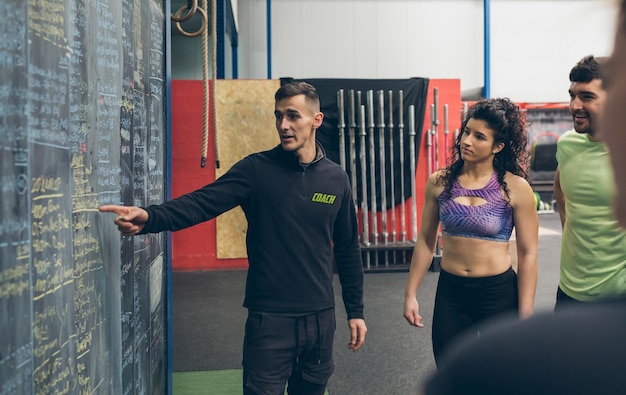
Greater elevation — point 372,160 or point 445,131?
point 445,131

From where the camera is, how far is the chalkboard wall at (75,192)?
92 centimetres

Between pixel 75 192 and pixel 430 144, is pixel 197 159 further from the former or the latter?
pixel 75 192

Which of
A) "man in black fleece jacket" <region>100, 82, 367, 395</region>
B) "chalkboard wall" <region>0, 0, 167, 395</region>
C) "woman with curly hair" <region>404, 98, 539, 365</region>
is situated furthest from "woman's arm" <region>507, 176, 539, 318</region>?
"chalkboard wall" <region>0, 0, 167, 395</region>

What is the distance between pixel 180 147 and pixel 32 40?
15.9ft

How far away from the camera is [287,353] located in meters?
1.74

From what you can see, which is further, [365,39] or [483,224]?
[365,39]

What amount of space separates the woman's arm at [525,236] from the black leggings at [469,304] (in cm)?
4

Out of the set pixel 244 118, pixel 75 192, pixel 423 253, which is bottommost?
pixel 423 253

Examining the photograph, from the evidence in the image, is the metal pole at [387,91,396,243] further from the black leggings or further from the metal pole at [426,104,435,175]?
the black leggings

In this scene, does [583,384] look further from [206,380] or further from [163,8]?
[206,380]

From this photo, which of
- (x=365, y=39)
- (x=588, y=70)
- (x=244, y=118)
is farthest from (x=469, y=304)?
(x=365, y=39)

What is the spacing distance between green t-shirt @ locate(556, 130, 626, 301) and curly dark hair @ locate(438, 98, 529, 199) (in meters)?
0.16

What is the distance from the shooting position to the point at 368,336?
3.68 meters

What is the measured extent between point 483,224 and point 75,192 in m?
1.27
